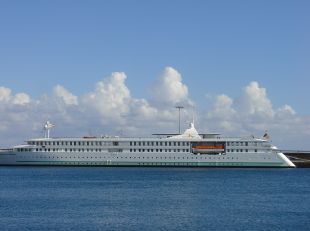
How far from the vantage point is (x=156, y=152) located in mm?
124938

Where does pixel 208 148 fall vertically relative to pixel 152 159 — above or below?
above

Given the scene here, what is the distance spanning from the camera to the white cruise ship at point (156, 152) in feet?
403

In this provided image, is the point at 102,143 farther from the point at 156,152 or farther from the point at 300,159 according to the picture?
the point at 300,159

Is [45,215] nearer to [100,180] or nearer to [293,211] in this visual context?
[293,211]

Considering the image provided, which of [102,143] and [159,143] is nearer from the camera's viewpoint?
[159,143]

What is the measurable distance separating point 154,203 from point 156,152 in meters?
59.4

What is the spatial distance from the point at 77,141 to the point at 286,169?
4315 cm

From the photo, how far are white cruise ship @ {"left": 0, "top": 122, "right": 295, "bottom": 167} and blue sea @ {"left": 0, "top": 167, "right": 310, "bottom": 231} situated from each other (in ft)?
70.0

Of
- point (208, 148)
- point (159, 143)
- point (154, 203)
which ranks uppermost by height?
point (159, 143)

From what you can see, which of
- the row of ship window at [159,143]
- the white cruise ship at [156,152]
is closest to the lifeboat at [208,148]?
the white cruise ship at [156,152]

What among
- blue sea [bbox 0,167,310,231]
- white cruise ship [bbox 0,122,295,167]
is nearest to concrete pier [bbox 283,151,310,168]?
white cruise ship [bbox 0,122,295,167]

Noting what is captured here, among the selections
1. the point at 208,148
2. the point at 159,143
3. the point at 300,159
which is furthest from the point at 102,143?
the point at 300,159

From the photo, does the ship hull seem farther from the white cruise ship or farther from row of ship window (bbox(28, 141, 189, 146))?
row of ship window (bbox(28, 141, 189, 146))

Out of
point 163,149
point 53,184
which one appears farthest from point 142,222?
point 163,149
